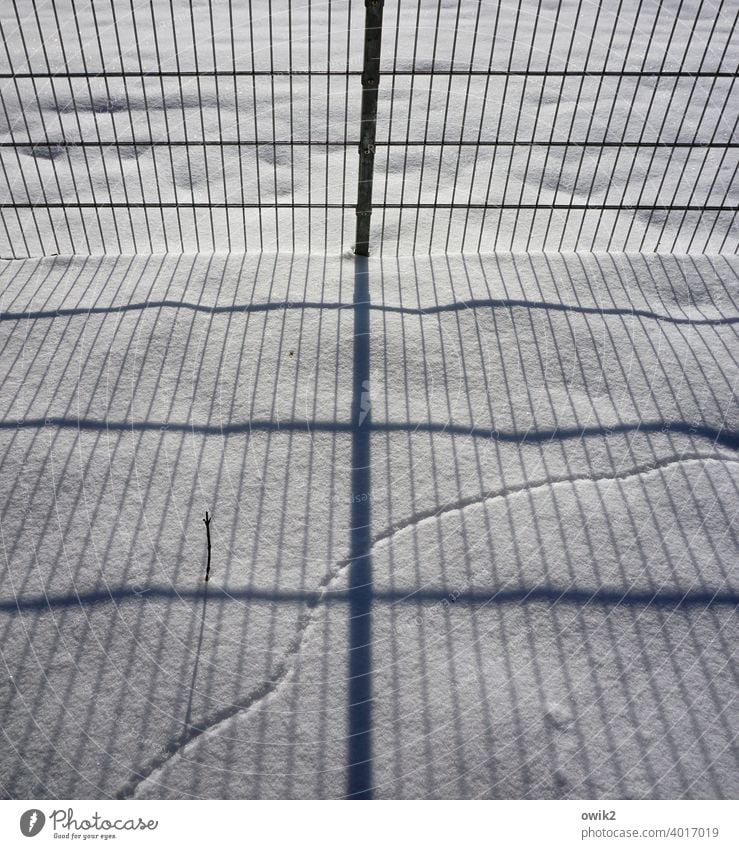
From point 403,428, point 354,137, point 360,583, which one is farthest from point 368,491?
point 354,137

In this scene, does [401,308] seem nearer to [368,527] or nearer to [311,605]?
[368,527]

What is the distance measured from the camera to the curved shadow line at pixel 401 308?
9625 millimetres

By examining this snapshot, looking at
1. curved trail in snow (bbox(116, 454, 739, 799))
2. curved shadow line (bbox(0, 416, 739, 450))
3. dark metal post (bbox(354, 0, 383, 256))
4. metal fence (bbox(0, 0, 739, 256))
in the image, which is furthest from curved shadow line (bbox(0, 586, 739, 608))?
dark metal post (bbox(354, 0, 383, 256))

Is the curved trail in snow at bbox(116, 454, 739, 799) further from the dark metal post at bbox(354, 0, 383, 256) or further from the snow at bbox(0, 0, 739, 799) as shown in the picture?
the dark metal post at bbox(354, 0, 383, 256)

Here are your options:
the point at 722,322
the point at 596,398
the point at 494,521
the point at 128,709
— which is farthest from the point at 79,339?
the point at 722,322

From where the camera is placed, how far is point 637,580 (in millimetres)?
7141

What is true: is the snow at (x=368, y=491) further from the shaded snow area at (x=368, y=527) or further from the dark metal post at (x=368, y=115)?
the dark metal post at (x=368, y=115)

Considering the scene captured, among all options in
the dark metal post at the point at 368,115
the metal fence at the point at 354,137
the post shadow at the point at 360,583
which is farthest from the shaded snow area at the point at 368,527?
the metal fence at the point at 354,137

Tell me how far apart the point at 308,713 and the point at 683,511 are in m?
4.09

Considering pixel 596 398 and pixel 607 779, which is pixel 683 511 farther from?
pixel 607 779

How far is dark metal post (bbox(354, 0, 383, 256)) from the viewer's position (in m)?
8.53

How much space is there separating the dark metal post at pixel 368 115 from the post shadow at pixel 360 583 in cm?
129

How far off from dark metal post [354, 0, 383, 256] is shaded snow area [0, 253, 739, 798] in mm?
504

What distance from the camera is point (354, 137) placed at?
43.3 feet
